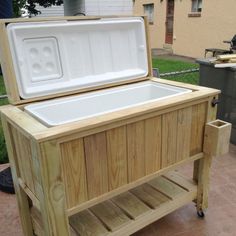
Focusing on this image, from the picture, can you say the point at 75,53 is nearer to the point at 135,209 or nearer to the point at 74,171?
the point at 74,171

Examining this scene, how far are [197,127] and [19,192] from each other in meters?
1.17

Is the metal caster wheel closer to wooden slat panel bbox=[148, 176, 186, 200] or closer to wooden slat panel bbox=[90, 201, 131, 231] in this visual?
wooden slat panel bbox=[148, 176, 186, 200]

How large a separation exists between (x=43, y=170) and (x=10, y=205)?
135cm

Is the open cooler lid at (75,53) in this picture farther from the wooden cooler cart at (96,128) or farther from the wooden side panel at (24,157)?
the wooden side panel at (24,157)

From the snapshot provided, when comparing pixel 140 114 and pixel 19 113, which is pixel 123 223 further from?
pixel 19 113

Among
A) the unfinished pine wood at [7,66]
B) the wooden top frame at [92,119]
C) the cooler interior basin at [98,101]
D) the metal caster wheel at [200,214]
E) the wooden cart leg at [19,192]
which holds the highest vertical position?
the unfinished pine wood at [7,66]

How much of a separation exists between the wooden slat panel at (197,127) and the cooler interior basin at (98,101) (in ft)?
0.46

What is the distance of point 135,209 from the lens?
195cm

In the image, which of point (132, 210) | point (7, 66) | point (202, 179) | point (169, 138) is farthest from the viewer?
point (202, 179)

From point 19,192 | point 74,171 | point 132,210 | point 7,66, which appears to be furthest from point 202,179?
point 7,66

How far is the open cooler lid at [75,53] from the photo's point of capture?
5.47 ft

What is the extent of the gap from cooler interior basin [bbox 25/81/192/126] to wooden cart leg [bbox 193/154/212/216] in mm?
523

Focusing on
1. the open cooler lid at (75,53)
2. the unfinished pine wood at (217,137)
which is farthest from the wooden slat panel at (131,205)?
the open cooler lid at (75,53)

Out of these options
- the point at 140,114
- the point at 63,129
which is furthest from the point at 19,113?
the point at 140,114
